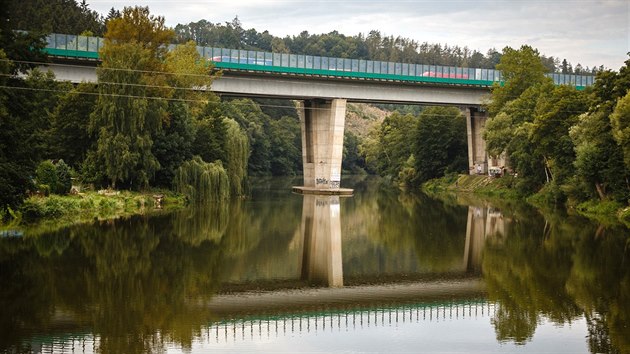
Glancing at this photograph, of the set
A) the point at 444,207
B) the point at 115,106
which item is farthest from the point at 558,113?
the point at 115,106

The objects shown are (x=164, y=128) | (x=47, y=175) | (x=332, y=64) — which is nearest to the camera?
(x=47, y=175)

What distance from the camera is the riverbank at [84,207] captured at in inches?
1622

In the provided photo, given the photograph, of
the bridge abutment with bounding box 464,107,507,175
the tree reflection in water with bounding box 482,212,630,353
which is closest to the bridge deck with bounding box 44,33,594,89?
the bridge abutment with bounding box 464,107,507,175

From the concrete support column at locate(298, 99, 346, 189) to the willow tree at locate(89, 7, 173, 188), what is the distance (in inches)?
1036

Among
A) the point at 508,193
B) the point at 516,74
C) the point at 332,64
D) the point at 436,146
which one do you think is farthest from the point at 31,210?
Answer: the point at 436,146

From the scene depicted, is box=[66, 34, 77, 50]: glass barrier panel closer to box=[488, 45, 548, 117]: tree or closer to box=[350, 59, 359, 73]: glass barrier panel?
box=[350, 59, 359, 73]: glass barrier panel

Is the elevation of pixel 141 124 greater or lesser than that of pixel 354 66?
lesser

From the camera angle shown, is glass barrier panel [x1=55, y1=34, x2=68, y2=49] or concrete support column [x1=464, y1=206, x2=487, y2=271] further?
glass barrier panel [x1=55, y1=34, x2=68, y2=49]

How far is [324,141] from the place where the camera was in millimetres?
86938

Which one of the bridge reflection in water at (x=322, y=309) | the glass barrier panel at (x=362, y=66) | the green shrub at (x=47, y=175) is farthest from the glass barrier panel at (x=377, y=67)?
the bridge reflection in water at (x=322, y=309)

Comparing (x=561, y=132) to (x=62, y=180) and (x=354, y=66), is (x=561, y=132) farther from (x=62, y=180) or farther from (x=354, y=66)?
(x=62, y=180)

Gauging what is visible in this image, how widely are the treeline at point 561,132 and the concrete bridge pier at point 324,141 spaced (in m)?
14.7

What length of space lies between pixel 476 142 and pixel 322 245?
6532 cm

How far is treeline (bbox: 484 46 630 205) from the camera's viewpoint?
5578 cm
